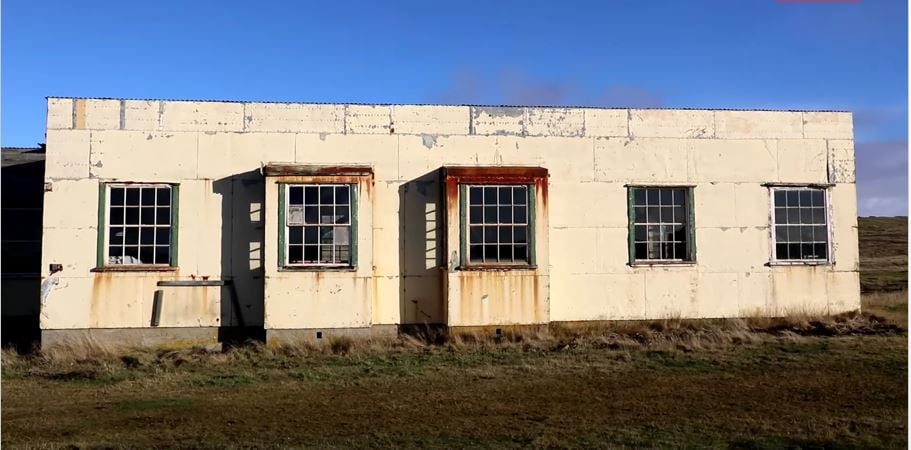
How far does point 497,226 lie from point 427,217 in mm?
1244

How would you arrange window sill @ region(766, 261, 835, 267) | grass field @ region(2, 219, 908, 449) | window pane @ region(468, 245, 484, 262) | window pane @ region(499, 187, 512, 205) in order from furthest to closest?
window sill @ region(766, 261, 835, 267)
window pane @ region(499, 187, 512, 205)
window pane @ region(468, 245, 484, 262)
grass field @ region(2, 219, 908, 449)

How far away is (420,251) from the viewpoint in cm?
1294

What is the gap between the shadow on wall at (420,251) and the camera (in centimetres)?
1289

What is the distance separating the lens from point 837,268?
547 inches

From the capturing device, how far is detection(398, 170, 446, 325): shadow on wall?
12891 mm

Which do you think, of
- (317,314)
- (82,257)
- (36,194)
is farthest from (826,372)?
(36,194)

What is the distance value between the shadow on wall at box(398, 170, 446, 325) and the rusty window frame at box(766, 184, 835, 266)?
626 centimetres

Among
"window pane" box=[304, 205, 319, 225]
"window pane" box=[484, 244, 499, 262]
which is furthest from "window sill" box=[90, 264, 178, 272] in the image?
"window pane" box=[484, 244, 499, 262]

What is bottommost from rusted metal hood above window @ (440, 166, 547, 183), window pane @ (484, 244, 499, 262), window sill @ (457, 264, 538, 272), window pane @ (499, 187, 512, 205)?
window sill @ (457, 264, 538, 272)

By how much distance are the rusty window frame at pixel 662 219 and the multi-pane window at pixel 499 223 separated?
2.11 meters

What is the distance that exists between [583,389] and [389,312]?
15.0ft

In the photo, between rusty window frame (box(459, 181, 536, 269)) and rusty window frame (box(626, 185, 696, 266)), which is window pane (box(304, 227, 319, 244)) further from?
rusty window frame (box(626, 185, 696, 266))

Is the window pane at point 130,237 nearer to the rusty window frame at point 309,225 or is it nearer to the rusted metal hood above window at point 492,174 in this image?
the rusty window frame at point 309,225

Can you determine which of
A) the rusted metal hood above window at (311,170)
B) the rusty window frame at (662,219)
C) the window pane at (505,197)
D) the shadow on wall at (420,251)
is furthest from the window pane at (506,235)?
the rusted metal hood above window at (311,170)
